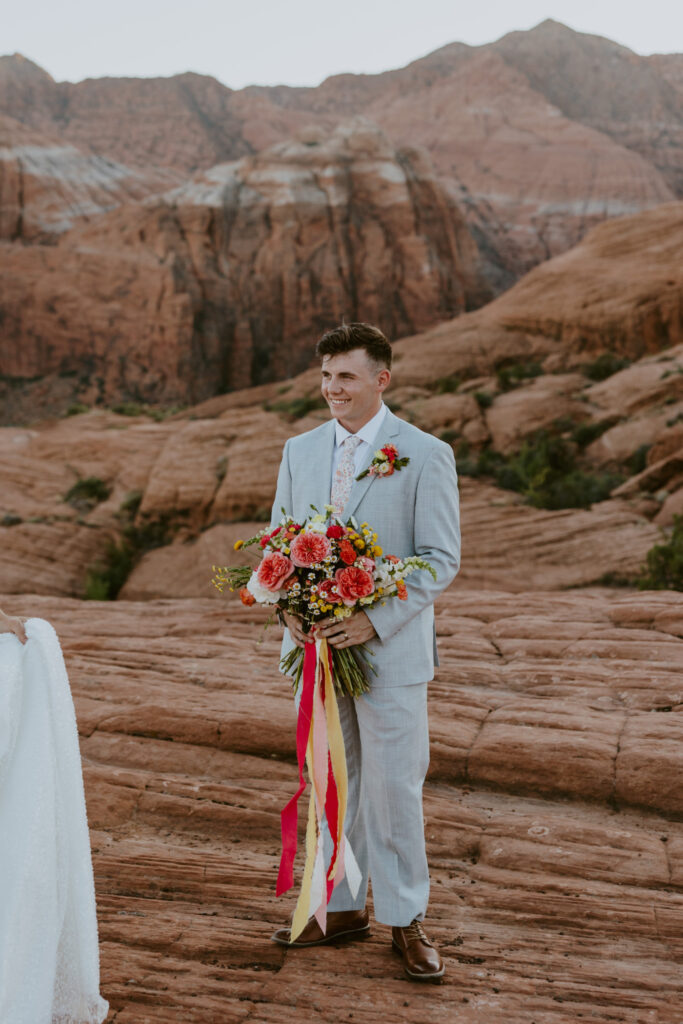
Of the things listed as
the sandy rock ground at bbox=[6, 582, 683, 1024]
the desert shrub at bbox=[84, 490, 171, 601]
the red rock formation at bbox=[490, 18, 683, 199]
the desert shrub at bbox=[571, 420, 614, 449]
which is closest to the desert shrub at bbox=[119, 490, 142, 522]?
the desert shrub at bbox=[84, 490, 171, 601]

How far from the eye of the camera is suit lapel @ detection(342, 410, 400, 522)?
3.17 m

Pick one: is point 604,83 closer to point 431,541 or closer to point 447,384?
point 447,384

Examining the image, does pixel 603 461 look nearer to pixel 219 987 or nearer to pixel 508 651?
pixel 508 651

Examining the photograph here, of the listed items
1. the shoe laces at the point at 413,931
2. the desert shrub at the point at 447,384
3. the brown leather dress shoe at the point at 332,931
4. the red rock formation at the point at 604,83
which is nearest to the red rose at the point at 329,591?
the shoe laces at the point at 413,931

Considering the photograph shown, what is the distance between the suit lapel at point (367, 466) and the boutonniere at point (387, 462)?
6cm

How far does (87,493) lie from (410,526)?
16995 mm

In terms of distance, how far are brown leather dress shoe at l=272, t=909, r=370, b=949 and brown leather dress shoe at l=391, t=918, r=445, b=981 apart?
272 millimetres

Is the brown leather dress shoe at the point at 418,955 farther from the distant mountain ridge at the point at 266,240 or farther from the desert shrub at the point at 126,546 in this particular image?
the distant mountain ridge at the point at 266,240

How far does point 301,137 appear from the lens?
3903 centimetres

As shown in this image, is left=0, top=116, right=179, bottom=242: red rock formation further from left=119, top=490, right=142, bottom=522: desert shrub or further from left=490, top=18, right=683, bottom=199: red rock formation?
left=490, top=18, right=683, bottom=199: red rock formation

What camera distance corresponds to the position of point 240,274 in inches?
1377

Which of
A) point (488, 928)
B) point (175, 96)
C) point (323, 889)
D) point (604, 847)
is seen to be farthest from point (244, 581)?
point (175, 96)

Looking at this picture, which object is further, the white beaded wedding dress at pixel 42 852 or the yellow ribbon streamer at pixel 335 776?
the yellow ribbon streamer at pixel 335 776

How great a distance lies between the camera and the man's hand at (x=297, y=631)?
303 cm
